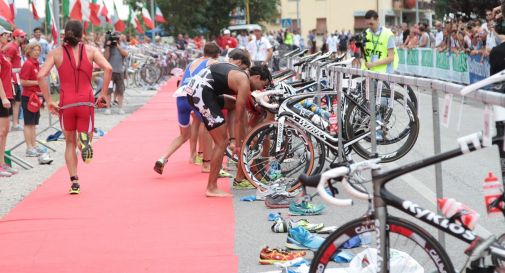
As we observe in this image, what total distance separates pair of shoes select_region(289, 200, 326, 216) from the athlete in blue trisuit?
2.91 metres

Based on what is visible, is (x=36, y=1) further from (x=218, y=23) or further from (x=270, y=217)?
(x=218, y=23)

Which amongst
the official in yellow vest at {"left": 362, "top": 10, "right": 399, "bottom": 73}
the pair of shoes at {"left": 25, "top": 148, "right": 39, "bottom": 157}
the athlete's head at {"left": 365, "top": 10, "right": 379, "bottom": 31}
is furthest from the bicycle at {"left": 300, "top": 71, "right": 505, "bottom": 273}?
the pair of shoes at {"left": 25, "top": 148, "right": 39, "bottom": 157}

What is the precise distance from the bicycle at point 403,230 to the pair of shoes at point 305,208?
428 cm

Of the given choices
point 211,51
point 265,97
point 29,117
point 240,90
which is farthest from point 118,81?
point 240,90

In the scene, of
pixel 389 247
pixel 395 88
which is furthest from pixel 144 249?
pixel 389 247

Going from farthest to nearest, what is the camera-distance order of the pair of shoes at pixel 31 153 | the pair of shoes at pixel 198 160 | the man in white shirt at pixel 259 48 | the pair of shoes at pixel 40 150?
the man in white shirt at pixel 259 48
the pair of shoes at pixel 40 150
the pair of shoes at pixel 31 153
the pair of shoes at pixel 198 160

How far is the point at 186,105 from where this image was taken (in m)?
12.9

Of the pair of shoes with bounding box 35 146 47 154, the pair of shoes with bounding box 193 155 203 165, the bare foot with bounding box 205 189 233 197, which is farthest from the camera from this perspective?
the pair of shoes with bounding box 35 146 47 154

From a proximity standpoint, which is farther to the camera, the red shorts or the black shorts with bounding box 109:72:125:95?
the black shorts with bounding box 109:72:125:95

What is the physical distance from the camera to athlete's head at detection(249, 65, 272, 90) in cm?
1120

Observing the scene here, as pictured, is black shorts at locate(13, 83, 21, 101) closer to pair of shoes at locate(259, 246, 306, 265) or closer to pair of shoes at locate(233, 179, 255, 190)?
pair of shoes at locate(233, 179, 255, 190)

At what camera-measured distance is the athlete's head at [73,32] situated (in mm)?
10961

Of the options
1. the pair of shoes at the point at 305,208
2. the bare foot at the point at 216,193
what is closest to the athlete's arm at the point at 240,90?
the bare foot at the point at 216,193

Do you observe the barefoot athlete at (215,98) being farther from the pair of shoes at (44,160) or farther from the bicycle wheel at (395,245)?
the bicycle wheel at (395,245)
